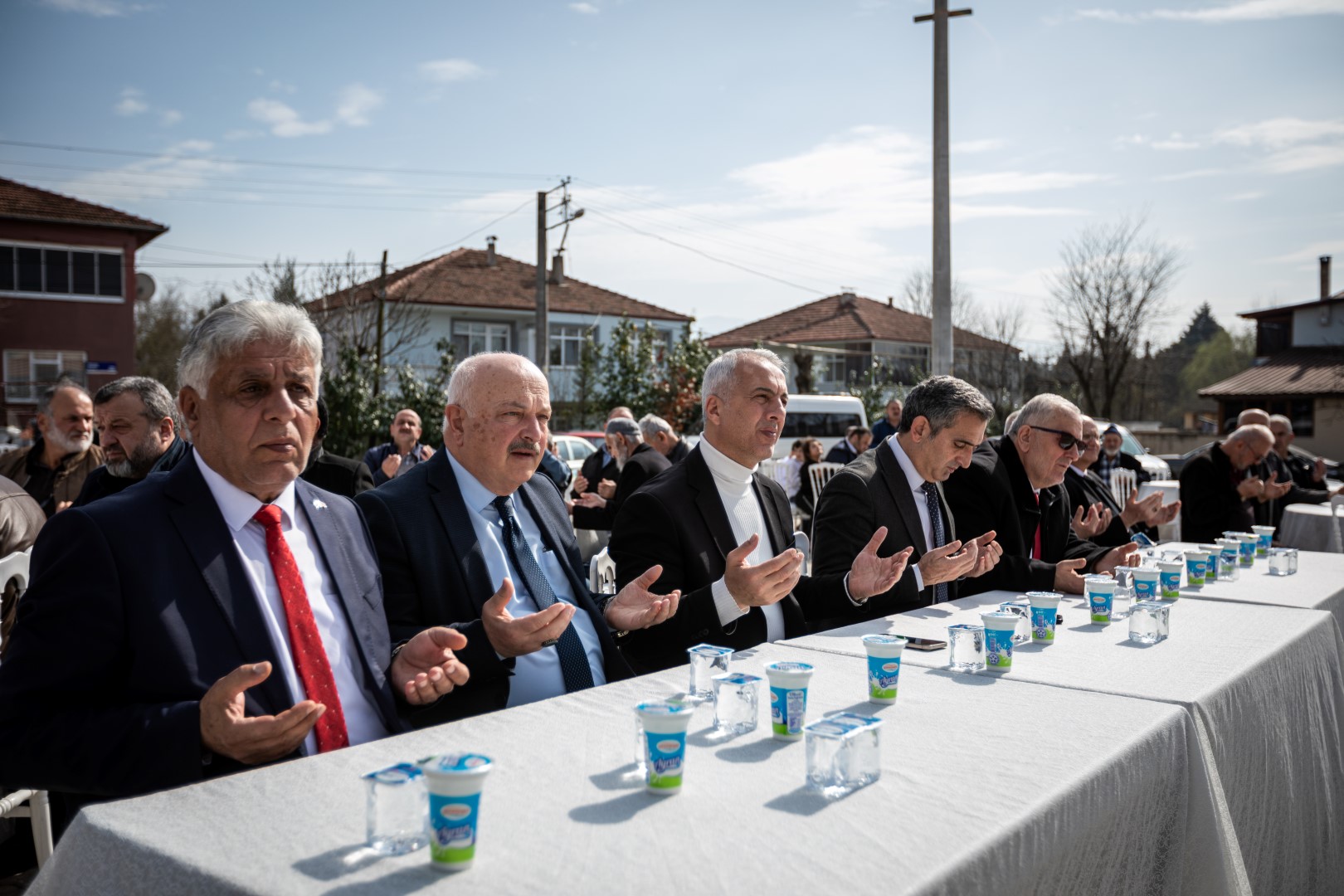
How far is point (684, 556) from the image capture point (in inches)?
137

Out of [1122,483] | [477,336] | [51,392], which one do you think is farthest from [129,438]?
[477,336]

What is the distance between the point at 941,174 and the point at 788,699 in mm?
9527

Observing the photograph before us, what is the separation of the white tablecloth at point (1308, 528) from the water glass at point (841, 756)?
7380 millimetres

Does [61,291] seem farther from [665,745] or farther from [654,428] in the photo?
[665,745]

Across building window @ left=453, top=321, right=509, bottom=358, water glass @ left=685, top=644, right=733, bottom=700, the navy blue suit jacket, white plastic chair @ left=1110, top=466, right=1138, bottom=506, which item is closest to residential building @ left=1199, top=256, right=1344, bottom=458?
building window @ left=453, top=321, right=509, bottom=358

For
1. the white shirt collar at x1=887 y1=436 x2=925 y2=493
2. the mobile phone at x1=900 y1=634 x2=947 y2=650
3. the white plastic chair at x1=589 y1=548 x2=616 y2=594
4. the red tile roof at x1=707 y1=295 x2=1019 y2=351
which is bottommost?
the white plastic chair at x1=589 y1=548 x2=616 y2=594

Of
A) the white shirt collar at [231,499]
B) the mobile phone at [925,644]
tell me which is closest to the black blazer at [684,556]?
the mobile phone at [925,644]

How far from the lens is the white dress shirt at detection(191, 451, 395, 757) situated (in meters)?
2.13

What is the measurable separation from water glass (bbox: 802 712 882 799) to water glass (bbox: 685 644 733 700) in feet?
1.64

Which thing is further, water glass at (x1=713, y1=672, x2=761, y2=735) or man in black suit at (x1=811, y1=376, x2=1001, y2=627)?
man in black suit at (x1=811, y1=376, x2=1001, y2=627)

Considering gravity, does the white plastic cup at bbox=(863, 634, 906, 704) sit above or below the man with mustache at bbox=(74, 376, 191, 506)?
below

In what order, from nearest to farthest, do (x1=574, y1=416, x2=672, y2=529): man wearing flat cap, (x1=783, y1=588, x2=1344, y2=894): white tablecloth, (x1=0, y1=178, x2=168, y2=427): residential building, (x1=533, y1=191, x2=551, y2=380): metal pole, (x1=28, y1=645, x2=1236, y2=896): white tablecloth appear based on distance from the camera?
(x1=28, y1=645, x2=1236, y2=896): white tablecloth
(x1=783, y1=588, x2=1344, y2=894): white tablecloth
(x1=574, y1=416, x2=672, y2=529): man wearing flat cap
(x1=533, y1=191, x2=551, y2=380): metal pole
(x1=0, y1=178, x2=168, y2=427): residential building

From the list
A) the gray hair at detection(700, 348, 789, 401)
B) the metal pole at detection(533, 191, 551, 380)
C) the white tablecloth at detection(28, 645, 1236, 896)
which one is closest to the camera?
the white tablecloth at detection(28, 645, 1236, 896)

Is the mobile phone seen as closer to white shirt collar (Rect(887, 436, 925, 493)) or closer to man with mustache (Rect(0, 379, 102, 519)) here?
white shirt collar (Rect(887, 436, 925, 493))
